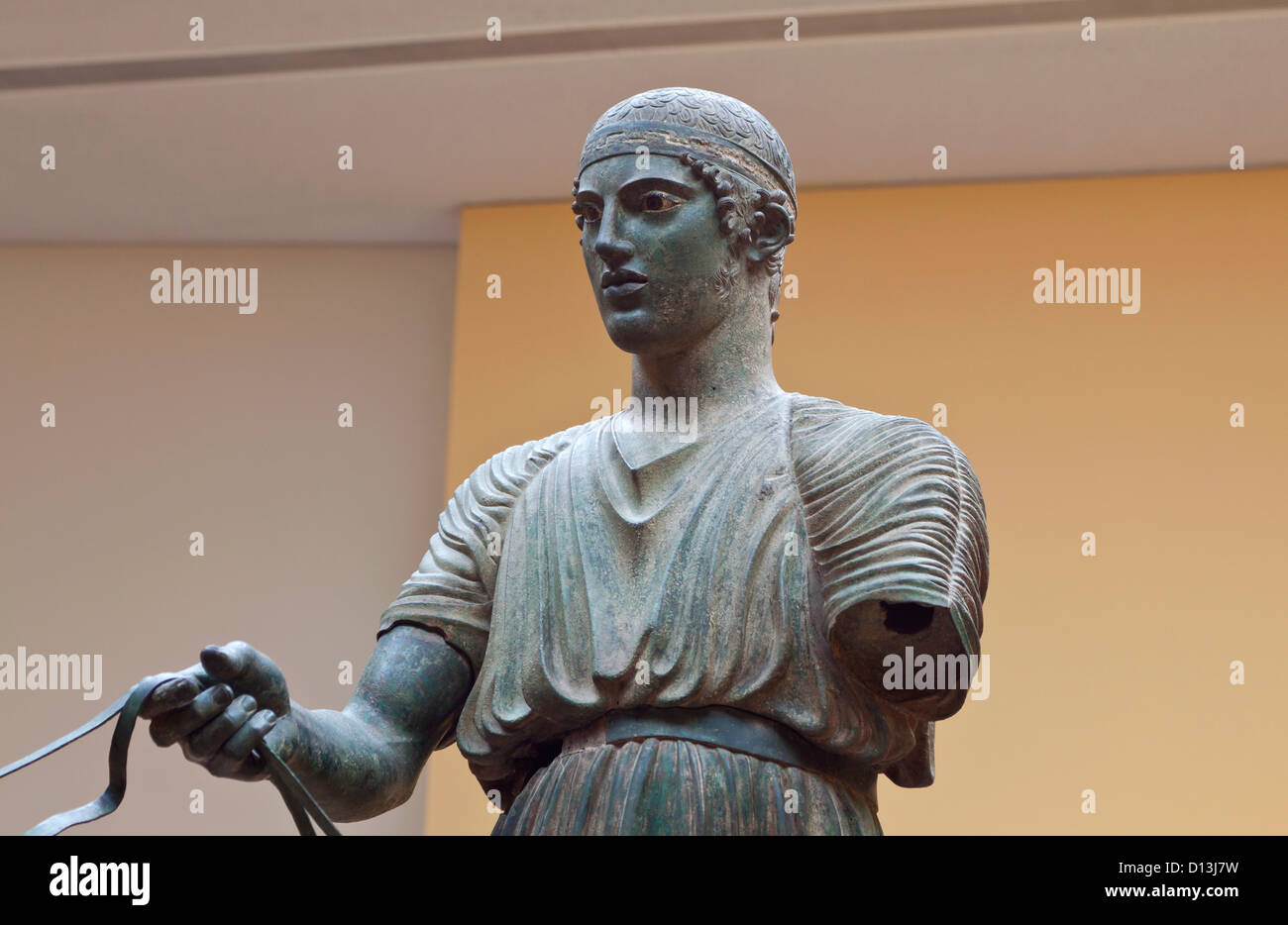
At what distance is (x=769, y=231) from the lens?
3.71m

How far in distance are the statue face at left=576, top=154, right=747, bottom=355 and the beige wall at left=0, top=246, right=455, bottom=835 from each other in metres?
4.35

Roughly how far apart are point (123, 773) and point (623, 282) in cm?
124

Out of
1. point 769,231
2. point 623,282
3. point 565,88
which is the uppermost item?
point 565,88

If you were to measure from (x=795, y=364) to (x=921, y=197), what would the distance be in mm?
844

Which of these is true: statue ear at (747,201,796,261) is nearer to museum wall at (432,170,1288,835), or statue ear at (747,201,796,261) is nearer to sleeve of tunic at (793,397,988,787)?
sleeve of tunic at (793,397,988,787)

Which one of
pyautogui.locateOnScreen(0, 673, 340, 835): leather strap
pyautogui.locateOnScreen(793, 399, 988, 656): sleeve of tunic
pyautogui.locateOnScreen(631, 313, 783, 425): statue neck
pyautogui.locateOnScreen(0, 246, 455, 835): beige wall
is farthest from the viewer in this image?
pyautogui.locateOnScreen(0, 246, 455, 835): beige wall

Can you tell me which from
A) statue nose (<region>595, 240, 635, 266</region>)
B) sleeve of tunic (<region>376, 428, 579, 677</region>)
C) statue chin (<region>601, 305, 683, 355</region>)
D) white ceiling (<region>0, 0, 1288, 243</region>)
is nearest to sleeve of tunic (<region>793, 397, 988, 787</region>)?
statue chin (<region>601, 305, 683, 355</region>)

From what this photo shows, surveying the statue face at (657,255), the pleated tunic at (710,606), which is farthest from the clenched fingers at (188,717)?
the statue face at (657,255)

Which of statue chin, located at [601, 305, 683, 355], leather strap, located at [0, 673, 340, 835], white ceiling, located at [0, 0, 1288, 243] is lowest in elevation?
leather strap, located at [0, 673, 340, 835]

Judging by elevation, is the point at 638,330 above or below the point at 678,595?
above

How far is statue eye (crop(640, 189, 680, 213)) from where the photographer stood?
3586 mm

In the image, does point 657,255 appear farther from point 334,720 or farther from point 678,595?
point 334,720

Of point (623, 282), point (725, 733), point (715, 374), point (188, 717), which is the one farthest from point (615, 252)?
point (188, 717)

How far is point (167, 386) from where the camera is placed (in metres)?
8.22
